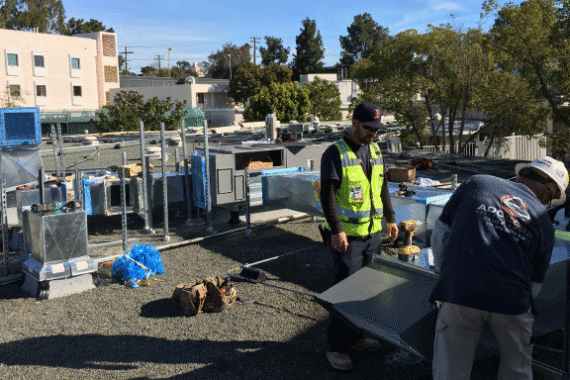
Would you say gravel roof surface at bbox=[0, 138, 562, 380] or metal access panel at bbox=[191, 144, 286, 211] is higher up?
metal access panel at bbox=[191, 144, 286, 211]

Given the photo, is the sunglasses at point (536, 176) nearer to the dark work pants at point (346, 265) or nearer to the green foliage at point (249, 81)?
the dark work pants at point (346, 265)

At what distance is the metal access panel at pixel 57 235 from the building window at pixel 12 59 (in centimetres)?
4694

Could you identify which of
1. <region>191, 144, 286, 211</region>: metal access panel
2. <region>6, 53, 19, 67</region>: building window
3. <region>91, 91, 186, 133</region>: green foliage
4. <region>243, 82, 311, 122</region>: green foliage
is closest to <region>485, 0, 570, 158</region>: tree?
<region>191, 144, 286, 211</region>: metal access panel

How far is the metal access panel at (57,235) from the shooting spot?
6453 mm

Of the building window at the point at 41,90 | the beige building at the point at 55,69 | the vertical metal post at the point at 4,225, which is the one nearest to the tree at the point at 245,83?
the beige building at the point at 55,69

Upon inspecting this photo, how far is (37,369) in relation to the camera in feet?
15.5

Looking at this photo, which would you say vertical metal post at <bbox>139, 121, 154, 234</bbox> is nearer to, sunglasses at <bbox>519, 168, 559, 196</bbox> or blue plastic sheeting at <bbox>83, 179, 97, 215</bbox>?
blue plastic sheeting at <bbox>83, 179, 97, 215</bbox>

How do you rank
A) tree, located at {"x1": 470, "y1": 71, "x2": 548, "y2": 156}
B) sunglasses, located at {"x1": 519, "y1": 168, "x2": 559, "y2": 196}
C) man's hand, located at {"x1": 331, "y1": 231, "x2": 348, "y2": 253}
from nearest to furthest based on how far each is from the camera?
sunglasses, located at {"x1": 519, "y1": 168, "x2": 559, "y2": 196} < man's hand, located at {"x1": 331, "y1": 231, "x2": 348, "y2": 253} < tree, located at {"x1": 470, "y1": 71, "x2": 548, "y2": 156}

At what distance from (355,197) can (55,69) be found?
5241 centimetres

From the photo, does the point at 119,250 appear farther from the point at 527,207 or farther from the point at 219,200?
the point at 527,207

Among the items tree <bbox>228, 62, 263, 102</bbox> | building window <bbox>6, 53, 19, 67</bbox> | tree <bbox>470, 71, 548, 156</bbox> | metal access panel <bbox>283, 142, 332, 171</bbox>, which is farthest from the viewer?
tree <bbox>228, 62, 263, 102</bbox>

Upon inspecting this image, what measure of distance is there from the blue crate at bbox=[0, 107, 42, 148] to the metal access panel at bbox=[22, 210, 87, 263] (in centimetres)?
425

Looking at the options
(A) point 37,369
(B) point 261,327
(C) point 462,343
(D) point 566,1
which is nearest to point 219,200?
(B) point 261,327

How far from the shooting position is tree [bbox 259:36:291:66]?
302ft
